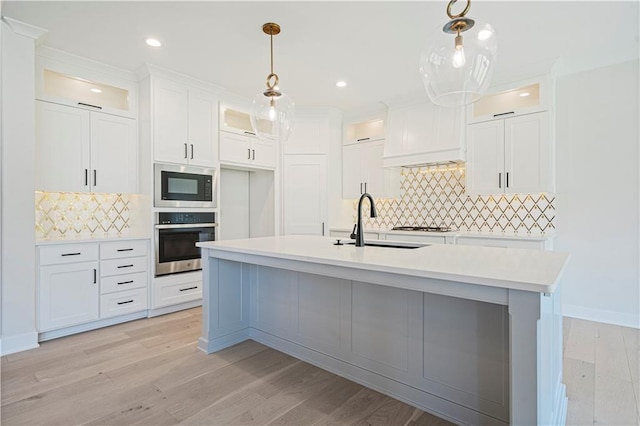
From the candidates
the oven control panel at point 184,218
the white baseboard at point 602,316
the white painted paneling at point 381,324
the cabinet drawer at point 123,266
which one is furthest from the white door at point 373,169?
the cabinet drawer at point 123,266

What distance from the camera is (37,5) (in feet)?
8.25

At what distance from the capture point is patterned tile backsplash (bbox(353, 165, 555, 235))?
12.5 feet

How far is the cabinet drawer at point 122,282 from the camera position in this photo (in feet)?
10.8

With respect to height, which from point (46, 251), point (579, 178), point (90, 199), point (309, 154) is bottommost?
point (46, 251)

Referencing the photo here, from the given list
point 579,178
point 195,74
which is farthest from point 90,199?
point 579,178

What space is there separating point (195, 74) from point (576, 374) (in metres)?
4.35

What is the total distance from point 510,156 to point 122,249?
165 inches

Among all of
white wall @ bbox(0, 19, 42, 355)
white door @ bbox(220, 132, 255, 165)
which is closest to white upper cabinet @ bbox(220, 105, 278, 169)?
white door @ bbox(220, 132, 255, 165)

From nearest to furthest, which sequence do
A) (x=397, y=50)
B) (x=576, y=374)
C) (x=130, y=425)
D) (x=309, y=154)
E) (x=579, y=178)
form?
(x=130, y=425) < (x=576, y=374) < (x=397, y=50) < (x=579, y=178) < (x=309, y=154)

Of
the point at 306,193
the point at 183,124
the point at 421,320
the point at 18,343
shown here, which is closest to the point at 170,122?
the point at 183,124

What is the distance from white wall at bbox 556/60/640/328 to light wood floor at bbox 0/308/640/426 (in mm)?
601

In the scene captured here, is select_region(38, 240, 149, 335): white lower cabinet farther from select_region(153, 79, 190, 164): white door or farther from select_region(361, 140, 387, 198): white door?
select_region(361, 140, 387, 198): white door

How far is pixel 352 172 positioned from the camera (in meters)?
5.08

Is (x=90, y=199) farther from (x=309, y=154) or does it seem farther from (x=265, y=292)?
(x=309, y=154)
